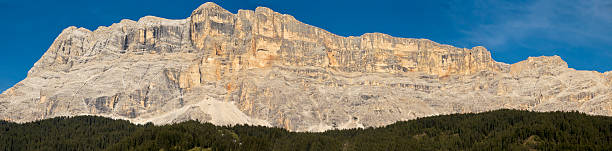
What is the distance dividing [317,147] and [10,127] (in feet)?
254

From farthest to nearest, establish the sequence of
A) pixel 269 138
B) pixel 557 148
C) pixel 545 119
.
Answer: pixel 269 138 → pixel 545 119 → pixel 557 148

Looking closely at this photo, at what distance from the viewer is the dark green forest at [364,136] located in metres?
153

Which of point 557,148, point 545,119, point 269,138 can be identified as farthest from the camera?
point 269,138

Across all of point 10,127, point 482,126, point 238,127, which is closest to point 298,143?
point 238,127

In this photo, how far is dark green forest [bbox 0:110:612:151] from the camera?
502 ft

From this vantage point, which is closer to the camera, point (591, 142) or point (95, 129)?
point (591, 142)

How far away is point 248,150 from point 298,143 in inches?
455

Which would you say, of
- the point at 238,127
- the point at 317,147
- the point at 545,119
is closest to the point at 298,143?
the point at 317,147

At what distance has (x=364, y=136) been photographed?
17575 cm

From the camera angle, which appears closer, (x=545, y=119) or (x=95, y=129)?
(x=545, y=119)

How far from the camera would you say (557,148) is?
146 m

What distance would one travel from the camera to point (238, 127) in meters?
188

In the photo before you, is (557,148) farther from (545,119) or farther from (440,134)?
(440,134)

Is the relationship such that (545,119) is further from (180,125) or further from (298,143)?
(180,125)
